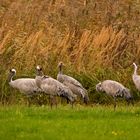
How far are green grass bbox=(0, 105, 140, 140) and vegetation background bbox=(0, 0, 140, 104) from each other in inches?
128

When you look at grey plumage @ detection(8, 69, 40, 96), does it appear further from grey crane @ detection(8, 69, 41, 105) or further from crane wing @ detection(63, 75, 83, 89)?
crane wing @ detection(63, 75, 83, 89)

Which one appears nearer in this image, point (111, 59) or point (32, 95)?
point (32, 95)

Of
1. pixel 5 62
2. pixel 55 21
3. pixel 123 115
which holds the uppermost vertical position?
pixel 55 21

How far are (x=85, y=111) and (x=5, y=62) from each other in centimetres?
491

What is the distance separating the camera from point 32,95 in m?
16.2

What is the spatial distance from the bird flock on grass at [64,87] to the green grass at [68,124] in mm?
1275

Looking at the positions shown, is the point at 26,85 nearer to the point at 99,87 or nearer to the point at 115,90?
the point at 99,87

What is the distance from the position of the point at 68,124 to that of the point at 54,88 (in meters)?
3.44

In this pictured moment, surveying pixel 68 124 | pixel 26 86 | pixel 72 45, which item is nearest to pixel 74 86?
pixel 26 86

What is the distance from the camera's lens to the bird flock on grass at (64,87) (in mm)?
15188

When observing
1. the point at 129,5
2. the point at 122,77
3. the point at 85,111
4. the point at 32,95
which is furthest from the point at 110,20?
the point at 85,111

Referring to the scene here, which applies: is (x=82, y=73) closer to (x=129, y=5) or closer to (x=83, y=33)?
(x=83, y=33)

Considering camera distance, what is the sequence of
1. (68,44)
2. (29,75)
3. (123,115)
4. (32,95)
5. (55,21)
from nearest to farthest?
(123,115), (32,95), (29,75), (68,44), (55,21)

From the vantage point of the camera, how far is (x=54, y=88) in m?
15.1
